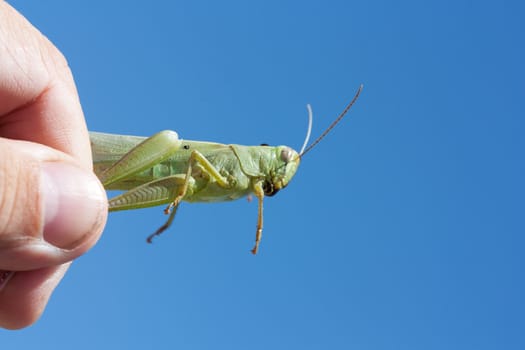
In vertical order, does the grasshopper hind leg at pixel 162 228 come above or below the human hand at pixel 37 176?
below

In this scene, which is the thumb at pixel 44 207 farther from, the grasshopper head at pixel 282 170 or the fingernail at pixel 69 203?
the grasshopper head at pixel 282 170

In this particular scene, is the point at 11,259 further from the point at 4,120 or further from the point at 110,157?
the point at 110,157

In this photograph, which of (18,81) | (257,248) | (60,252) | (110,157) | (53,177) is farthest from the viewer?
(110,157)

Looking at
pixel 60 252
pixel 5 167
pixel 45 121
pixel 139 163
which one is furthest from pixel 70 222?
pixel 139 163

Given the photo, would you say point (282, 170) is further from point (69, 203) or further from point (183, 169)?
point (69, 203)

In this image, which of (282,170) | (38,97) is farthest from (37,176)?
(282,170)

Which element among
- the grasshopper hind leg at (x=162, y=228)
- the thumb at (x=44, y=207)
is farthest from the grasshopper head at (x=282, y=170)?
the thumb at (x=44, y=207)

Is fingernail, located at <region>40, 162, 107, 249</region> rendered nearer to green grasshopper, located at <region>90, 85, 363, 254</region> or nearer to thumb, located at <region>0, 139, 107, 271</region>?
thumb, located at <region>0, 139, 107, 271</region>
